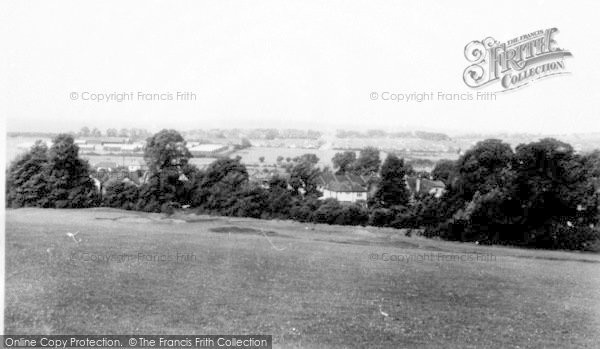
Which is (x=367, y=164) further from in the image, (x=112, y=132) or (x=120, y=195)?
(x=120, y=195)

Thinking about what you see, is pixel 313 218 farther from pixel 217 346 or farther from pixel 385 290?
pixel 217 346

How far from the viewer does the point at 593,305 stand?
1122cm

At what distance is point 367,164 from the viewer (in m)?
13.5

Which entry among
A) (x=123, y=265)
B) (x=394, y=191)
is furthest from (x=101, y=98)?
(x=394, y=191)

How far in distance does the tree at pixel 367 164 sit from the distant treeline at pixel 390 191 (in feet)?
0.08

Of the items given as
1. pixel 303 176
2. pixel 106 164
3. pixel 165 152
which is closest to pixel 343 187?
pixel 303 176

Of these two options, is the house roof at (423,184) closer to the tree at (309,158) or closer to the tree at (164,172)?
the tree at (309,158)

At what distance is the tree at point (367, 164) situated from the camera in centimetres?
1338

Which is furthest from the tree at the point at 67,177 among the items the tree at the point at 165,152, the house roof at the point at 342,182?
the house roof at the point at 342,182

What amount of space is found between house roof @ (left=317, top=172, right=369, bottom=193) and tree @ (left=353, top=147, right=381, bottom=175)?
0.56 feet

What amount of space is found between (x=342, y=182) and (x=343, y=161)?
20.0 inches

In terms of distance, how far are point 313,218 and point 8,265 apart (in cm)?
682

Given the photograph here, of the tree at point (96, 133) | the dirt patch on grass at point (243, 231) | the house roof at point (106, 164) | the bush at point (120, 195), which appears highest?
the tree at point (96, 133)

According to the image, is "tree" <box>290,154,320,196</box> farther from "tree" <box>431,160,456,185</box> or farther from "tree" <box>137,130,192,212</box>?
"tree" <box>431,160,456,185</box>
